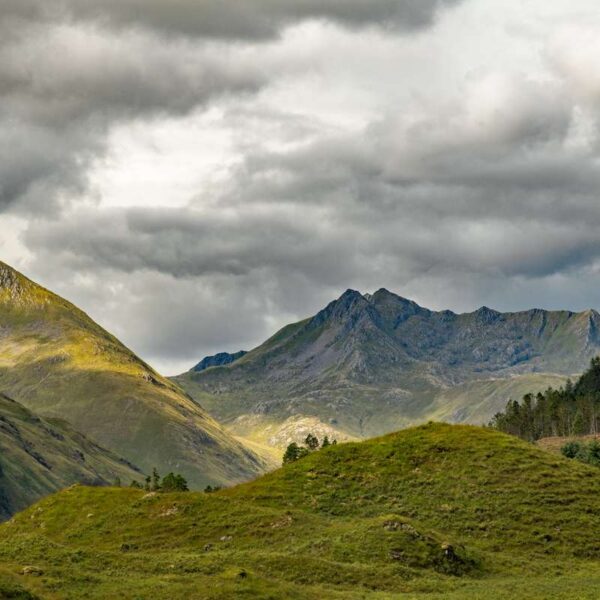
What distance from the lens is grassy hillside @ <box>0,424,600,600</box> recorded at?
70.1 metres

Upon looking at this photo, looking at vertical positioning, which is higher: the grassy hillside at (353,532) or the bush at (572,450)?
the bush at (572,450)

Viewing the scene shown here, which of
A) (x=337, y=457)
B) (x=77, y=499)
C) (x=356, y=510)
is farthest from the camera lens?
(x=337, y=457)

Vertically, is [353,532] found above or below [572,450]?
below

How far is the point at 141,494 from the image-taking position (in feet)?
371

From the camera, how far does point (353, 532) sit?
89.6 metres

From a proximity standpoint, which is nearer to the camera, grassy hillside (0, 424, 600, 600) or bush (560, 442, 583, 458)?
grassy hillside (0, 424, 600, 600)

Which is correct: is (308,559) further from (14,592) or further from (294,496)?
(294,496)


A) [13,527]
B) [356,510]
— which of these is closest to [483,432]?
[356,510]

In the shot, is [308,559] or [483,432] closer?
[308,559]

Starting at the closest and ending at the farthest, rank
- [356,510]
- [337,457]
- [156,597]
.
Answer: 1. [156,597]
2. [356,510]
3. [337,457]

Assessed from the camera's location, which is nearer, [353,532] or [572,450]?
[353,532]

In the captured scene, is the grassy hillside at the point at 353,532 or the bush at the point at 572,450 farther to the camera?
the bush at the point at 572,450

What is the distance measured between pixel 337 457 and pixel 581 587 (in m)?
58.5

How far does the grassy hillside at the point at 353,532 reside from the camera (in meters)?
70.1
